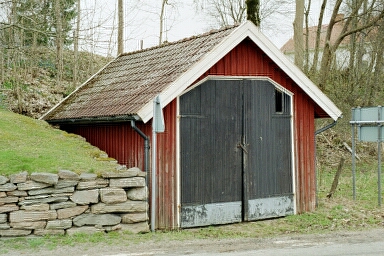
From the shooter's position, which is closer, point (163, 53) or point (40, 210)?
point (40, 210)

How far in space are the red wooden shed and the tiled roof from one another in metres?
0.05

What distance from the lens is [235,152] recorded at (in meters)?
11.8

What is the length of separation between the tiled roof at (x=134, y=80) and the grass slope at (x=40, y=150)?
2.05ft

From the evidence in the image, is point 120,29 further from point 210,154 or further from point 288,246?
point 288,246

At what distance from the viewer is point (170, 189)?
432 inches

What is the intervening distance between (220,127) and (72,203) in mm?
3590

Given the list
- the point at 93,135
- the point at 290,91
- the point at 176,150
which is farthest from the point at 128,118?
the point at 290,91

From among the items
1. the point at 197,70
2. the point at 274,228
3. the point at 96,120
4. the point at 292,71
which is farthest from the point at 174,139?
the point at 292,71

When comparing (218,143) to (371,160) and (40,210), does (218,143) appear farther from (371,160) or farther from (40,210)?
(371,160)

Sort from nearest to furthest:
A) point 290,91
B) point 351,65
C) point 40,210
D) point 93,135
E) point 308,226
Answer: point 40,210
point 308,226
point 290,91
point 93,135
point 351,65

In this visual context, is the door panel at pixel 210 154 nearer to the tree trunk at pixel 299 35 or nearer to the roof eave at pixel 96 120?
the roof eave at pixel 96 120

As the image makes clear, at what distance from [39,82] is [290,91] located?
546 inches

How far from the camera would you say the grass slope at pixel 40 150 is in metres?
9.99

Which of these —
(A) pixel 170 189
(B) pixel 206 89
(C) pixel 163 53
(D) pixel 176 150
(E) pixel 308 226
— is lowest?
(E) pixel 308 226
